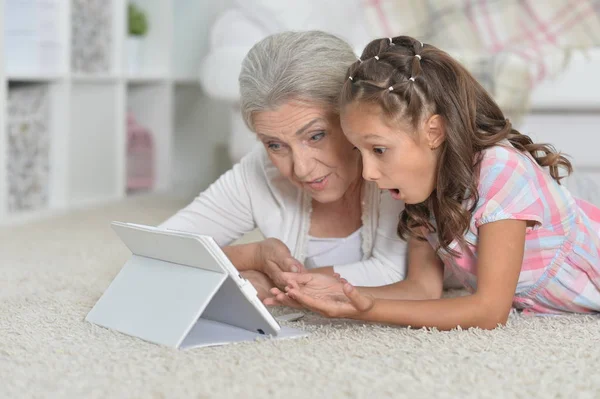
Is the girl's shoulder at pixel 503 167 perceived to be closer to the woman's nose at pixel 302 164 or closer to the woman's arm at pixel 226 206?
the woman's nose at pixel 302 164

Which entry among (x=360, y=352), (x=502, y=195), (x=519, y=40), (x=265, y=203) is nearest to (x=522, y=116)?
(x=519, y=40)

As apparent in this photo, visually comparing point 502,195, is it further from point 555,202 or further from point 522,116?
point 522,116

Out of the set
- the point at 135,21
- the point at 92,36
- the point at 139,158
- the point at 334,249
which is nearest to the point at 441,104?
the point at 334,249

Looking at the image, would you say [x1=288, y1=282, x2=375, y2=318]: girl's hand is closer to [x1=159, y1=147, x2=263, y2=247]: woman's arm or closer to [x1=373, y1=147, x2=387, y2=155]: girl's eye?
[x1=373, y1=147, x2=387, y2=155]: girl's eye

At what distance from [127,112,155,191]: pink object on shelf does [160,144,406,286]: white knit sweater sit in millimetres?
1813

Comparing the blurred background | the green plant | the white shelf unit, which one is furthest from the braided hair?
the green plant

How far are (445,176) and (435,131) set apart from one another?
0.23ft

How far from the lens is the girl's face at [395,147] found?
49.5 inches

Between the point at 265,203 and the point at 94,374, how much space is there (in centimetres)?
63

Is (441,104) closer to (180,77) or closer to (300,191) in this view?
(300,191)

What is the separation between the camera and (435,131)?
1278mm

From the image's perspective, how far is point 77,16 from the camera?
2.87 metres

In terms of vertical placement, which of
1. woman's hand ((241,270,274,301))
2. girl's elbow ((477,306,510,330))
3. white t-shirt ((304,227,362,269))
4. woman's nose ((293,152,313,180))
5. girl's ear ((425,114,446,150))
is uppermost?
girl's ear ((425,114,446,150))

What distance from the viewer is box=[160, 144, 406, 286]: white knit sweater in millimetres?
1550
